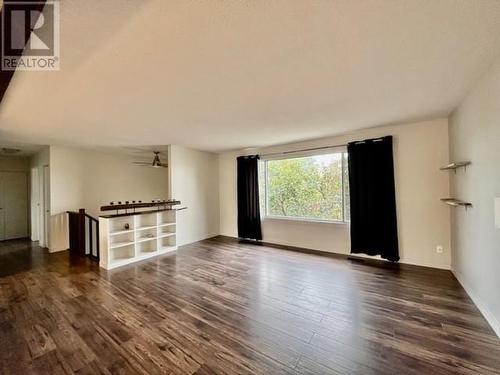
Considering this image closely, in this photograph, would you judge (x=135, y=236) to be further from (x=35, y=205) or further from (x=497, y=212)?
(x=497, y=212)

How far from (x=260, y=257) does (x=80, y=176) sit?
15.8 ft

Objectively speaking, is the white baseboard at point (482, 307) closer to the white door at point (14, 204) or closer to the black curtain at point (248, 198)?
the black curtain at point (248, 198)

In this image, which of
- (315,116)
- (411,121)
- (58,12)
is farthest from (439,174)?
(58,12)

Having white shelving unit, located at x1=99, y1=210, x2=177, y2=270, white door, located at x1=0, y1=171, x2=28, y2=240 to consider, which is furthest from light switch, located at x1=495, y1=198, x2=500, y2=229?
white door, located at x1=0, y1=171, x2=28, y2=240

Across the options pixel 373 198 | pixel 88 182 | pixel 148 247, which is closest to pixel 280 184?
pixel 373 198

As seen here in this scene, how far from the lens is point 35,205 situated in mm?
5863

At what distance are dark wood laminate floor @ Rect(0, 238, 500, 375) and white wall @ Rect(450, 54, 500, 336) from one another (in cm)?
26

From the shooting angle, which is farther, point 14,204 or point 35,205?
point 14,204

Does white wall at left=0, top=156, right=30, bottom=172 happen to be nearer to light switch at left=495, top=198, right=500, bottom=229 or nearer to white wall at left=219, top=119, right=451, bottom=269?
white wall at left=219, top=119, right=451, bottom=269

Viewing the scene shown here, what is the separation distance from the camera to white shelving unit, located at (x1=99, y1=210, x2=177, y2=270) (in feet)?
12.8

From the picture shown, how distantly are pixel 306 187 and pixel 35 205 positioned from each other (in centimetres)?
711

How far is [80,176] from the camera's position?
5.40 meters

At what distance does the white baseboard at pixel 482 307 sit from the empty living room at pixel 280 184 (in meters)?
0.03

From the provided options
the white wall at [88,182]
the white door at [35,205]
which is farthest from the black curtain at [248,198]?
the white door at [35,205]
